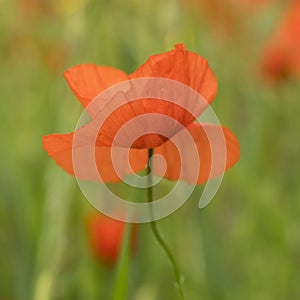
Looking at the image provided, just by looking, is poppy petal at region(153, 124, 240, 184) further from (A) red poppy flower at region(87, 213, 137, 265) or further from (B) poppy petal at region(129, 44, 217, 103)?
(A) red poppy flower at region(87, 213, 137, 265)

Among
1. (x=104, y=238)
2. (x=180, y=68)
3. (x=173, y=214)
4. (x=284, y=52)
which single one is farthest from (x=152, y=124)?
(x=284, y=52)

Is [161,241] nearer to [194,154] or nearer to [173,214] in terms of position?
[194,154]

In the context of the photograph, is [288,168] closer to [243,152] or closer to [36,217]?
[243,152]

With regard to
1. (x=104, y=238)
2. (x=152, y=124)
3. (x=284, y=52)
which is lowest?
(x=104, y=238)

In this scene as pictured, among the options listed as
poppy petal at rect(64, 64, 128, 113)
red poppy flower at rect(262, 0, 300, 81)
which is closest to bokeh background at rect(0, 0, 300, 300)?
red poppy flower at rect(262, 0, 300, 81)

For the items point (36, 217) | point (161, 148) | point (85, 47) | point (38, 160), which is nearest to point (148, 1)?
point (85, 47)

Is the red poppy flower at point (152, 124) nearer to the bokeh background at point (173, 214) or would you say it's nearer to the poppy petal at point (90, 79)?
the poppy petal at point (90, 79)
